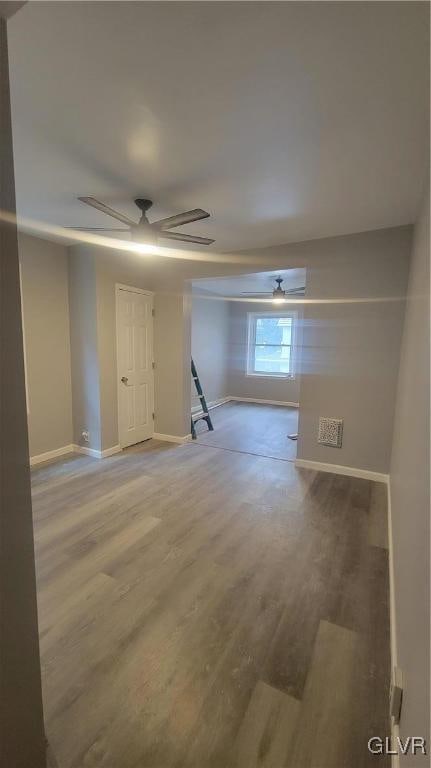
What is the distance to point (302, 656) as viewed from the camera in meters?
1.51

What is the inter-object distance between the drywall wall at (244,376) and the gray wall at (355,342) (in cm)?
349

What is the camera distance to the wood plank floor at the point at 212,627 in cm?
120

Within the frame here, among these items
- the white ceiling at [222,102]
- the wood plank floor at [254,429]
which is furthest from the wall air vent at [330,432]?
the white ceiling at [222,102]

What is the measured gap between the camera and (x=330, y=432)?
3537mm

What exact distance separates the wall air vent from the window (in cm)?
359

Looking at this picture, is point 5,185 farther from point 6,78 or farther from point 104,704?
point 104,704

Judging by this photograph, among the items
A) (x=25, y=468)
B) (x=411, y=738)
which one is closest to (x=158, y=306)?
(x=25, y=468)

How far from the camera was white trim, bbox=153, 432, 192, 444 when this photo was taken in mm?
4582

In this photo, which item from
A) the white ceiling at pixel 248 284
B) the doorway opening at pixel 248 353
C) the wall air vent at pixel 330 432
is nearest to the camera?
the wall air vent at pixel 330 432

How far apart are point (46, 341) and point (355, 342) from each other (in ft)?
11.4

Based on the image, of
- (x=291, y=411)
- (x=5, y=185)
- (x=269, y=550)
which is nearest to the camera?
(x=5, y=185)

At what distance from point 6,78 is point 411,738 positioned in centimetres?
219

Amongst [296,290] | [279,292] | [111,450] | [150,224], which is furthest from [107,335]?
[296,290]

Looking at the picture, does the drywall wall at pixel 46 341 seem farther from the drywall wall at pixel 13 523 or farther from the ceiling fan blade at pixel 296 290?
the ceiling fan blade at pixel 296 290
